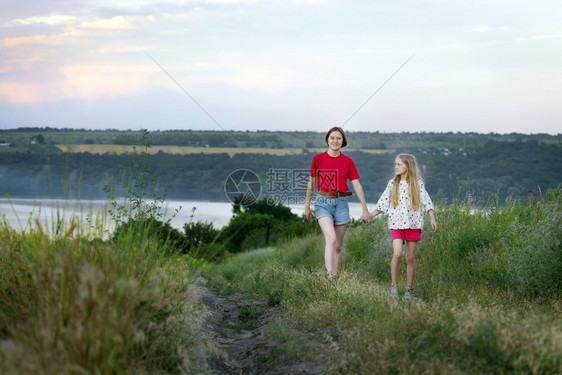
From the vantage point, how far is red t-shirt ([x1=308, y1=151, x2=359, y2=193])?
7820mm

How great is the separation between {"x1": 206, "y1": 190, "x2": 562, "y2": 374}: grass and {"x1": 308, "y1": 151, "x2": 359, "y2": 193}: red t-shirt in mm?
1335

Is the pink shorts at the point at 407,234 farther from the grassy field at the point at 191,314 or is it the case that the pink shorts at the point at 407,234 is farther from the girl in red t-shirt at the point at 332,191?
the grassy field at the point at 191,314

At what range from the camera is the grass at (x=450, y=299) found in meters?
4.17

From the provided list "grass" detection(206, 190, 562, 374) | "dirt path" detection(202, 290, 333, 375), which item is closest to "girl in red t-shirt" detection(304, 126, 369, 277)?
"grass" detection(206, 190, 562, 374)

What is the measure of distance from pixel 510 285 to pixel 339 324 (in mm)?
3387

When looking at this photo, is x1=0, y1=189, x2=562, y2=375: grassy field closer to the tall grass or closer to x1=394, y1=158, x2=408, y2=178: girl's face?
the tall grass

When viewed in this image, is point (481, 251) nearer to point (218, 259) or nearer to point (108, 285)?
point (108, 285)

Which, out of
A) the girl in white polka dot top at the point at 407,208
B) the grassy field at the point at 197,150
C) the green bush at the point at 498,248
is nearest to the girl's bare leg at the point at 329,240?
the girl in white polka dot top at the point at 407,208

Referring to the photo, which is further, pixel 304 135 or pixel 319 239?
pixel 304 135

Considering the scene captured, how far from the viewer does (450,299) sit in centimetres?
572

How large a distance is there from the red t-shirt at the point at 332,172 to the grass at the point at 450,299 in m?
1.34

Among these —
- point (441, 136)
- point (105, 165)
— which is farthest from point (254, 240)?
point (441, 136)

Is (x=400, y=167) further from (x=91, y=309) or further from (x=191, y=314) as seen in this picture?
(x=91, y=309)

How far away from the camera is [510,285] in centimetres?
770
